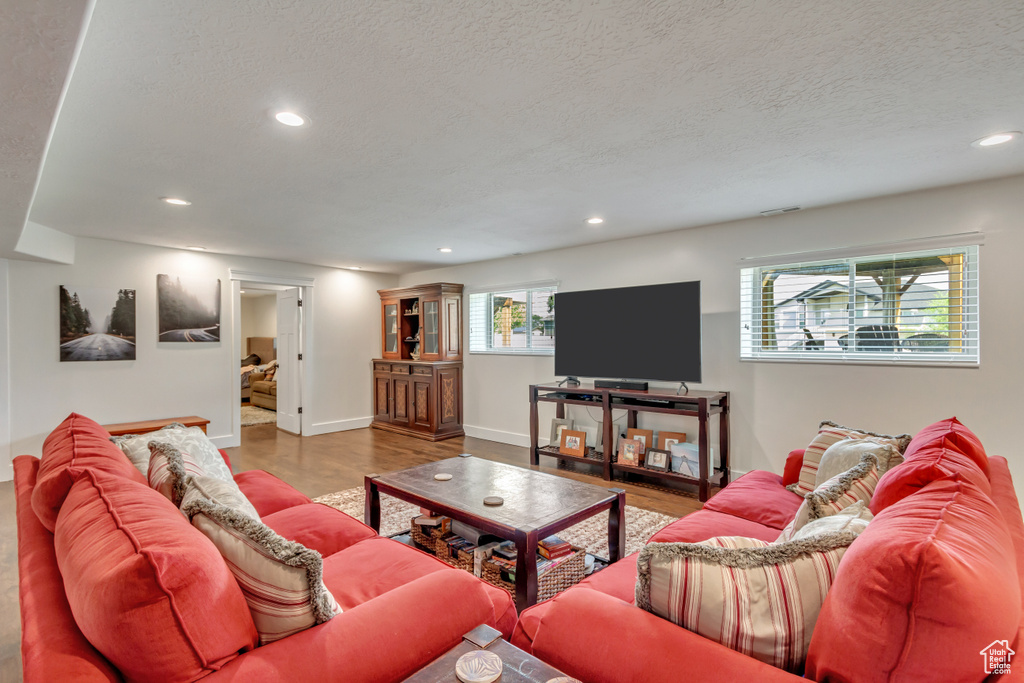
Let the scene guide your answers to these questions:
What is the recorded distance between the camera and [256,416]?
26.5 ft

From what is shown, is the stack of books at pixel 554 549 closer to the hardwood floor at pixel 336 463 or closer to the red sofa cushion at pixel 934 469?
the red sofa cushion at pixel 934 469

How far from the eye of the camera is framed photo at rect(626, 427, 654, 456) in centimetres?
444

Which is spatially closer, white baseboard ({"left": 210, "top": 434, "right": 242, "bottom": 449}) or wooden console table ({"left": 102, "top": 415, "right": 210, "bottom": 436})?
wooden console table ({"left": 102, "top": 415, "right": 210, "bottom": 436})

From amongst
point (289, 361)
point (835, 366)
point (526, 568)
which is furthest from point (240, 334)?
point (835, 366)

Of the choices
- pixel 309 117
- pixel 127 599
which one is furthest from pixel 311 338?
pixel 127 599

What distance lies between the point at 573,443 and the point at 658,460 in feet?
2.87

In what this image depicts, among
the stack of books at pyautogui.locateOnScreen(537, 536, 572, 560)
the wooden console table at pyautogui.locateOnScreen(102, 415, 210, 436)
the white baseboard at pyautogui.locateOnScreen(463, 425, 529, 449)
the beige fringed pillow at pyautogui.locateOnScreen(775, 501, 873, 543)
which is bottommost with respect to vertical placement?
the white baseboard at pyautogui.locateOnScreen(463, 425, 529, 449)

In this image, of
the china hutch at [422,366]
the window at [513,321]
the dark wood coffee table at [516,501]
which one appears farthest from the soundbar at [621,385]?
the china hutch at [422,366]

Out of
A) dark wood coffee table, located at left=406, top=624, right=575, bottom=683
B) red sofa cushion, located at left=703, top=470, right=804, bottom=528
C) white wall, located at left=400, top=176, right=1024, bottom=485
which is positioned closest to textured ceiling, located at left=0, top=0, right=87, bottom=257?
dark wood coffee table, located at left=406, top=624, right=575, bottom=683

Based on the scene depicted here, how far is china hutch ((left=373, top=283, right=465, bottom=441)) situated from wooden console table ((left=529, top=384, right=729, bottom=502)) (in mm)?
1719

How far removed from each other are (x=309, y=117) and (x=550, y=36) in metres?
1.17

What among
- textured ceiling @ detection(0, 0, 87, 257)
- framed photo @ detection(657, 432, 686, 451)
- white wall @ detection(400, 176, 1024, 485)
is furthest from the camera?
framed photo @ detection(657, 432, 686, 451)

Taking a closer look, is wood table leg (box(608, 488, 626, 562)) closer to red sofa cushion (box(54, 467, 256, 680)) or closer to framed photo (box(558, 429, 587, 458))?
red sofa cushion (box(54, 467, 256, 680))

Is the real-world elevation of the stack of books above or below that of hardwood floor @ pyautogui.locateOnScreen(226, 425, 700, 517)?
above
